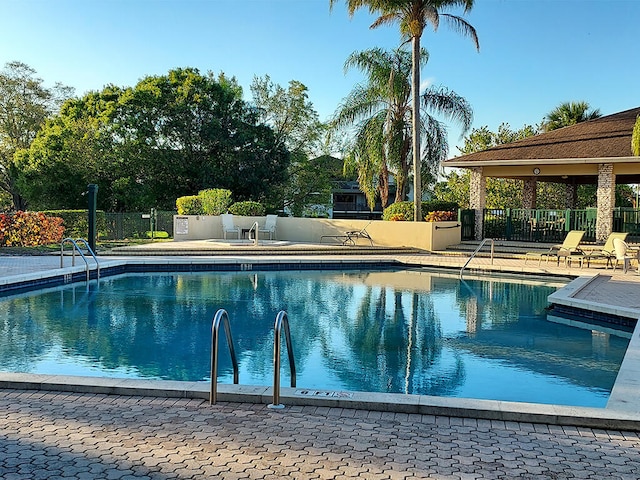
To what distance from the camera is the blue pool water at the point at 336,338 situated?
6.84m

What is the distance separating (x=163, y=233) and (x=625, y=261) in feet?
58.0

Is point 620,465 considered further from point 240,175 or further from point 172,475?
point 240,175

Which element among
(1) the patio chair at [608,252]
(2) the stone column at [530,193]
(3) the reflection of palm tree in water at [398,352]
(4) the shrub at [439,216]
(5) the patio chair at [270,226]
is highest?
(2) the stone column at [530,193]

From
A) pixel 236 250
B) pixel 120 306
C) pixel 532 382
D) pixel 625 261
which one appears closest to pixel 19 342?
pixel 120 306

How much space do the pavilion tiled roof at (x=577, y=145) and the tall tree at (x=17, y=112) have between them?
103ft

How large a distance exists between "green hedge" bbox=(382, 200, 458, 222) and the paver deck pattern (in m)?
17.9

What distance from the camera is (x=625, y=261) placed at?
14.4 m

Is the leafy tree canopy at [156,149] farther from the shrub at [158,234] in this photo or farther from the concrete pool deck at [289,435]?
the concrete pool deck at [289,435]

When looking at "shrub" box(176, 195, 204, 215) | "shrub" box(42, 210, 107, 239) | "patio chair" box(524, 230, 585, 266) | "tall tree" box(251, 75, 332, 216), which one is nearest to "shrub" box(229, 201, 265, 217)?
"shrub" box(176, 195, 204, 215)

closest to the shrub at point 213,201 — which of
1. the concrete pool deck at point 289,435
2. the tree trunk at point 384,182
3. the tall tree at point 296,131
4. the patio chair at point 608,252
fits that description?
the tree trunk at point 384,182

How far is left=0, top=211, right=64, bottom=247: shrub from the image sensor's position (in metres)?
19.1

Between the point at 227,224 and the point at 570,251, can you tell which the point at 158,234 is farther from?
the point at 570,251

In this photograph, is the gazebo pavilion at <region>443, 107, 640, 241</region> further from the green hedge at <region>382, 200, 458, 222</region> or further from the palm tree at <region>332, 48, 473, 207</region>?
the palm tree at <region>332, 48, 473, 207</region>

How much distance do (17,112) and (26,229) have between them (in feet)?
85.5
